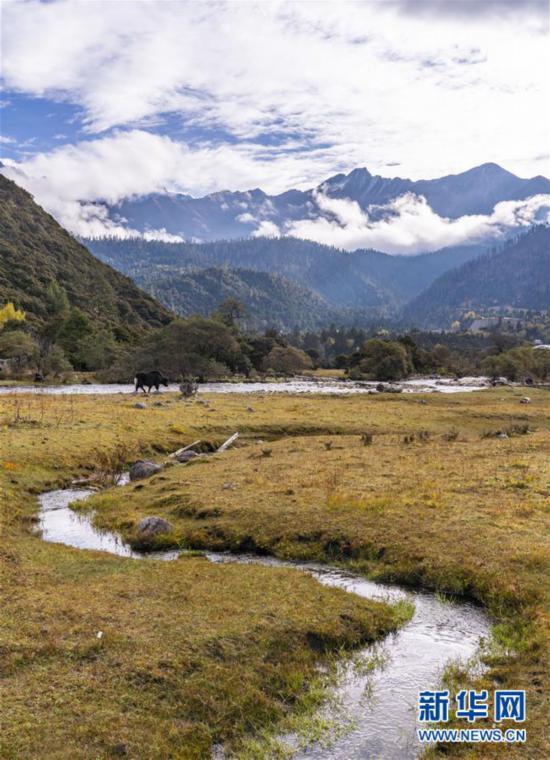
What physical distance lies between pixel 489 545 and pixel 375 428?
32.8 meters

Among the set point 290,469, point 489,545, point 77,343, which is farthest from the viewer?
point 77,343

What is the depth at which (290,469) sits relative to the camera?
32.6 m

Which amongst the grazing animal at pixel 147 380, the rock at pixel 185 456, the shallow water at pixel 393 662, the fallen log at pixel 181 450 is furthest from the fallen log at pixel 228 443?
the grazing animal at pixel 147 380

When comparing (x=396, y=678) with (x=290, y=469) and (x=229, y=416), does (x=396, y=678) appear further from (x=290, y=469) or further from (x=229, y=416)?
(x=229, y=416)

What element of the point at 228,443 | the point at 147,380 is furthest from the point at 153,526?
the point at 147,380

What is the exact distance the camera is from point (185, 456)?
129 ft

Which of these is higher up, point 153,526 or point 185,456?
point 185,456

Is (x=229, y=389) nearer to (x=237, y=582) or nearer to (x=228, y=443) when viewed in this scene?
(x=228, y=443)

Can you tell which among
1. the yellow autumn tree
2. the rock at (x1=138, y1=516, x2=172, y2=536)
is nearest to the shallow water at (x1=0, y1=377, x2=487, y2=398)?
the yellow autumn tree

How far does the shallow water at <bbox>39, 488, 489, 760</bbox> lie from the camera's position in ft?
35.3

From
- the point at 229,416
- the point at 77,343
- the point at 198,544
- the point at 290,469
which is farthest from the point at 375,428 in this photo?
the point at 77,343

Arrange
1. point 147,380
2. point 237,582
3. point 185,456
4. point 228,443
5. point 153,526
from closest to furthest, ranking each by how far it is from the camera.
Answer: point 237,582
point 153,526
point 185,456
point 228,443
point 147,380

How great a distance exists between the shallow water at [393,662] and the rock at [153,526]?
0.96 meters

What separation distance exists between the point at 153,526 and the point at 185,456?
15529 mm
